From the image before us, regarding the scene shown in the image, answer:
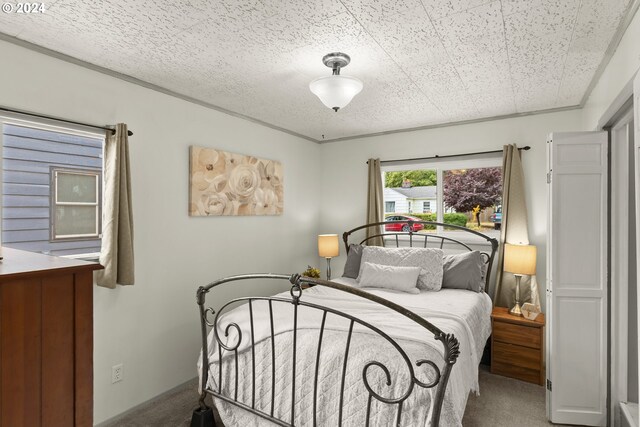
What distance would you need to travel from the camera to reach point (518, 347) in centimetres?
308

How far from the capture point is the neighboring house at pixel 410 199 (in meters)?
4.21

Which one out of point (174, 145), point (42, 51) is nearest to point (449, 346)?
point (174, 145)

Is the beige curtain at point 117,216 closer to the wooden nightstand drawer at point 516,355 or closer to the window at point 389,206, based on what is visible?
the window at point 389,206

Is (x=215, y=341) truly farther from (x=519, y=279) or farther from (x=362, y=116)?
(x=519, y=279)

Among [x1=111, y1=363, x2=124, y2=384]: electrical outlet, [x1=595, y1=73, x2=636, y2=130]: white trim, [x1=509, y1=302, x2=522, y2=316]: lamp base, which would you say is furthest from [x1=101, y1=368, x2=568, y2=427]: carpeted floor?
[x1=595, y1=73, x2=636, y2=130]: white trim

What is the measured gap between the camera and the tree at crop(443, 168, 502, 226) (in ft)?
12.5

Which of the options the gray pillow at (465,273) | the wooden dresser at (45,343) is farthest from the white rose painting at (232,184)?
the wooden dresser at (45,343)

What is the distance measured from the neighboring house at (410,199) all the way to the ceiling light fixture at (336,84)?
232cm

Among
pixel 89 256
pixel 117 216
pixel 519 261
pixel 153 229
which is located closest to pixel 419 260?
pixel 519 261

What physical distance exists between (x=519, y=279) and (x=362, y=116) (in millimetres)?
2193

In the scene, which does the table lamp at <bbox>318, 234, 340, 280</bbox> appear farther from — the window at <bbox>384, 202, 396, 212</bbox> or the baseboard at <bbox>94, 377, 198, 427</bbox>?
the baseboard at <bbox>94, 377, 198, 427</bbox>

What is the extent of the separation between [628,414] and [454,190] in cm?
244

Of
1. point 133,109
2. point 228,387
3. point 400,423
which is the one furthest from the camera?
point 133,109

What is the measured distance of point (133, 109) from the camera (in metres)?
2.64
